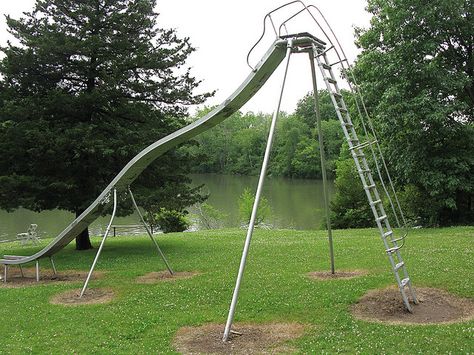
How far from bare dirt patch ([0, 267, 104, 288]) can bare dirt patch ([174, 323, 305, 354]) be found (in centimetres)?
593

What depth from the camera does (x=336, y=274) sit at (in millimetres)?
11641

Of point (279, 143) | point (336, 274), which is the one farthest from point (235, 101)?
point (279, 143)

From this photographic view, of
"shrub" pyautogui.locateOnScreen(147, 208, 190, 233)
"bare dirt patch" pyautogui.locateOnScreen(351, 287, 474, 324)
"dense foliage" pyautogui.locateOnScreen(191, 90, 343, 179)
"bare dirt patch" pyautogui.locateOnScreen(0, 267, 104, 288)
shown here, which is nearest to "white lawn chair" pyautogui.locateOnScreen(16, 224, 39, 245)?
"bare dirt patch" pyautogui.locateOnScreen(0, 267, 104, 288)

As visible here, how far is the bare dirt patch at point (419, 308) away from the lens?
7891 mm

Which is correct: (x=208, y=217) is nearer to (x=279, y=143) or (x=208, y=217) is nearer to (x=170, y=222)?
(x=170, y=222)

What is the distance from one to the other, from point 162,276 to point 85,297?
238 centimetres

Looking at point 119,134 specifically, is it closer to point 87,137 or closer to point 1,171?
point 87,137

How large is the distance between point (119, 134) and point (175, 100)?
276 cm

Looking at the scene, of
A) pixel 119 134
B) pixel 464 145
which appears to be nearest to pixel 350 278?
pixel 119 134

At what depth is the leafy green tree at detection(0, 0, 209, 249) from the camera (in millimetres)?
15188

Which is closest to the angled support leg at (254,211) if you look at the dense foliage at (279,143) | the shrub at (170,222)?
the shrub at (170,222)

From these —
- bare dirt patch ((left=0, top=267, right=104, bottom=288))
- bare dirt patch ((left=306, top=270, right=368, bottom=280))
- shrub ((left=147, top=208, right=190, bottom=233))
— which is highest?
shrub ((left=147, top=208, right=190, bottom=233))

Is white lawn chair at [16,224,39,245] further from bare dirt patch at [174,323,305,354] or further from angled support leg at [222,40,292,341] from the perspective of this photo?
angled support leg at [222,40,292,341]

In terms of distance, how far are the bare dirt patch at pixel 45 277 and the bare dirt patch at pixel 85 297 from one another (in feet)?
4.89
